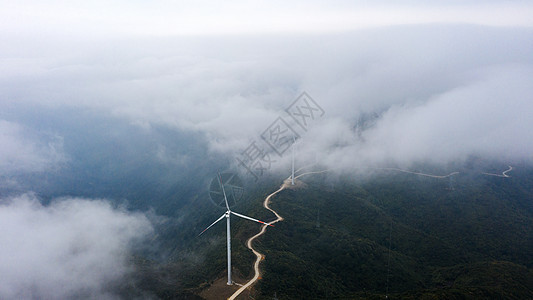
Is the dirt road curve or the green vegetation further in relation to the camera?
the green vegetation

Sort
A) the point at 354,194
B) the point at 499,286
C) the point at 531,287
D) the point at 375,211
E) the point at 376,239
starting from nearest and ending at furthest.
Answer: the point at 499,286 → the point at 531,287 → the point at 376,239 → the point at 375,211 → the point at 354,194

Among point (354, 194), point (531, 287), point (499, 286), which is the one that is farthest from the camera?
point (354, 194)

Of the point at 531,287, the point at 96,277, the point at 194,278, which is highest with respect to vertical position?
the point at 96,277

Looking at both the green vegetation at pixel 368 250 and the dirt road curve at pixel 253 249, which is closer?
the dirt road curve at pixel 253 249

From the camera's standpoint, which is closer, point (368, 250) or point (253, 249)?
point (253, 249)

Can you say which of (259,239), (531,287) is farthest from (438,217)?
(259,239)

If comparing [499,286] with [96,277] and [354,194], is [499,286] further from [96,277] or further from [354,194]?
[96,277]

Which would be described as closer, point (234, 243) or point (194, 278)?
point (194, 278)

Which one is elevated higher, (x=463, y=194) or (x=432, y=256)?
(x=463, y=194)

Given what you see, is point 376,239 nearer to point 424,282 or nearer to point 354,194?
point 424,282

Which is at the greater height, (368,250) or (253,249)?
(253,249)
